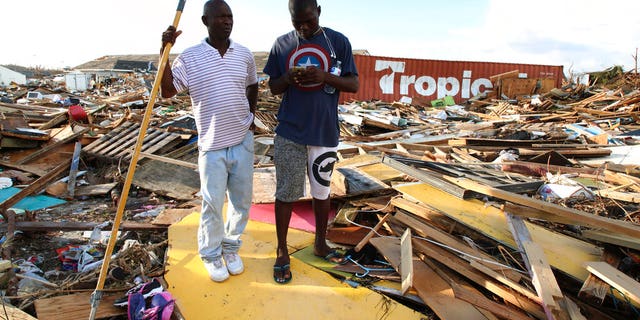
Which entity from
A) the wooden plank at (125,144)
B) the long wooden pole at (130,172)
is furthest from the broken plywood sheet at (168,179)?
the long wooden pole at (130,172)

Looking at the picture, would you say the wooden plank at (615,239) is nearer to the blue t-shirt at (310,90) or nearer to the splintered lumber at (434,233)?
the splintered lumber at (434,233)

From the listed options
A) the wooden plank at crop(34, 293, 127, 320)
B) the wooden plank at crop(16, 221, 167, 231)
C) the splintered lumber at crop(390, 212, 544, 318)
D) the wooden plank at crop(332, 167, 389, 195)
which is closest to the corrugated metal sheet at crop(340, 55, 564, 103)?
the wooden plank at crop(332, 167, 389, 195)

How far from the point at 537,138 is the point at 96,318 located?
306 inches

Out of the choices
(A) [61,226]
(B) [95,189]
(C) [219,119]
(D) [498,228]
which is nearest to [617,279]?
(D) [498,228]

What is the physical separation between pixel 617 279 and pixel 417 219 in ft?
4.31

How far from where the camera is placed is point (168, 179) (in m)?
5.62

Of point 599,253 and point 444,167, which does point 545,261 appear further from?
point 444,167

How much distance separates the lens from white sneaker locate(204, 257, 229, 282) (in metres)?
2.64

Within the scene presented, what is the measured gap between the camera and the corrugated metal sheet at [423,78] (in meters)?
17.7

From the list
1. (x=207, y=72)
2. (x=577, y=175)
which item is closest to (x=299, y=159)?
(x=207, y=72)

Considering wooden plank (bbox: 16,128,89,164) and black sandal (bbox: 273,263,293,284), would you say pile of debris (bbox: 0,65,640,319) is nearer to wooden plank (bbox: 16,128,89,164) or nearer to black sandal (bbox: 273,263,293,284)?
wooden plank (bbox: 16,128,89,164)

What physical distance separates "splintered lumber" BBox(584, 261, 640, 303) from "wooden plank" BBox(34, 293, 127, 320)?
2832mm

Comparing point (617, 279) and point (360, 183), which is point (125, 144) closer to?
point (360, 183)

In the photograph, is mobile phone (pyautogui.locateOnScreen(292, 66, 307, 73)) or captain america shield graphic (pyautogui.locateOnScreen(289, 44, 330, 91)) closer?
mobile phone (pyautogui.locateOnScreen(292, 66, 307, 73))
